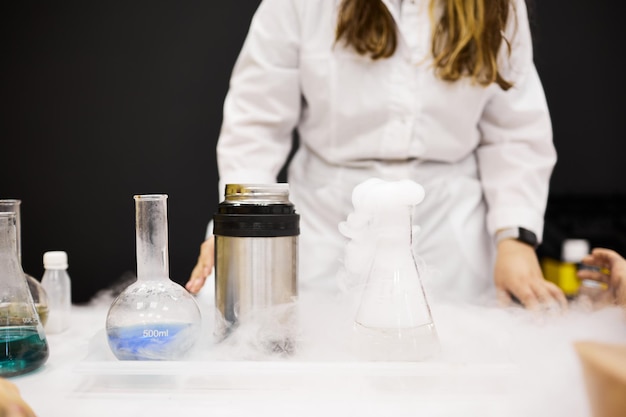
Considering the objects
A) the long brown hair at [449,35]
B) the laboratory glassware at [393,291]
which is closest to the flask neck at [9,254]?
the laboratory glassware at [393,291]

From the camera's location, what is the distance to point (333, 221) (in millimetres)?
1628

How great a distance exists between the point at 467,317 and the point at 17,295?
625mm

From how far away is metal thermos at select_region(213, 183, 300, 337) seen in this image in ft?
2.54

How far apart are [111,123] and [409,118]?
174cm

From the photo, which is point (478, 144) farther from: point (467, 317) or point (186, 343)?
point (186, 343)

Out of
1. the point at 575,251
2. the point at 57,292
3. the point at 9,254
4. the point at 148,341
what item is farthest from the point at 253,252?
the point at 575,251

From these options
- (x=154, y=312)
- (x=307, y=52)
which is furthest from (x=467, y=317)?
(x=307, y=52)

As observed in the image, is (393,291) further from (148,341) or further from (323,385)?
(148,341)

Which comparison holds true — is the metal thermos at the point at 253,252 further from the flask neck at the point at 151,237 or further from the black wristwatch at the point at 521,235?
the black wristwatch at the point at 521,235

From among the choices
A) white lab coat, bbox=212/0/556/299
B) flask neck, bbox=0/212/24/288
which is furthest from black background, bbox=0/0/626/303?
flask neck, bbox=0/212/24/288

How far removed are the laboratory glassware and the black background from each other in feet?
7.02

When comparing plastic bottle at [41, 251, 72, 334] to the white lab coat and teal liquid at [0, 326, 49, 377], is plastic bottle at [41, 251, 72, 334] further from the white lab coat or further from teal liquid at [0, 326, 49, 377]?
the white lab coat

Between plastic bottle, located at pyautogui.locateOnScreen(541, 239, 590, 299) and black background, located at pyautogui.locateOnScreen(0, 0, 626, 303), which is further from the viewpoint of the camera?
black background, located at pyautogui.locateOnScreen(0, 0, 626, 303)

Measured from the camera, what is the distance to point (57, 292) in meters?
1.07
